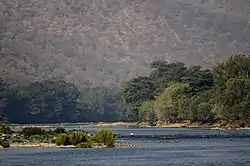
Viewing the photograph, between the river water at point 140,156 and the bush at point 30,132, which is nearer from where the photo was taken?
the river water at point 140,156

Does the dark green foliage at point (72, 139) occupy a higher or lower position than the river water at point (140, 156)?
higher

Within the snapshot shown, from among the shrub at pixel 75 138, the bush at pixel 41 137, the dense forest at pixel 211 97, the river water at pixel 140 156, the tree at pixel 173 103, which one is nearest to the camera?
the river water at pixel 140 156

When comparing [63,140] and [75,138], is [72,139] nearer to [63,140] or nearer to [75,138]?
[75,138]

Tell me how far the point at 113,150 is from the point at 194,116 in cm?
8414

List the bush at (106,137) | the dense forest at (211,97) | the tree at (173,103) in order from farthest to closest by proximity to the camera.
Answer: the tree at (173,103) → the dense forest at (211,97) → the bush at (106,137)

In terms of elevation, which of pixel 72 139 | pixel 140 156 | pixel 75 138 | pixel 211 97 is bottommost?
pixel 140 156

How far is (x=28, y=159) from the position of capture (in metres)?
72.2

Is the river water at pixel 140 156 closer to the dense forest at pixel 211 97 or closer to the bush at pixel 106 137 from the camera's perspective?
the bush at pixel 106 137

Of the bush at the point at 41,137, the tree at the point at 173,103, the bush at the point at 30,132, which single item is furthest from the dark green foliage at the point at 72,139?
the tree at the point at 173,103

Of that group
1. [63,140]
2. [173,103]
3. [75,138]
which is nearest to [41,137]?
[63,140]

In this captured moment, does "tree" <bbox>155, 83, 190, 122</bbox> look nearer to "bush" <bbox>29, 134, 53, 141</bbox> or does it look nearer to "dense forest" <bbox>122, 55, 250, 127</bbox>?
"dense forest" <bbox>122, 55, 250, 127</bbox>

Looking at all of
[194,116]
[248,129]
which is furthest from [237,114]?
[194,116]

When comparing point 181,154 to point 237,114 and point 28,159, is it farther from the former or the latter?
point 237,114

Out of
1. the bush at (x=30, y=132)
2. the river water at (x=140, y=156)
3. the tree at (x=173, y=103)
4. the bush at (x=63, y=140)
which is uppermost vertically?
the tree at (x=173, y=103)
